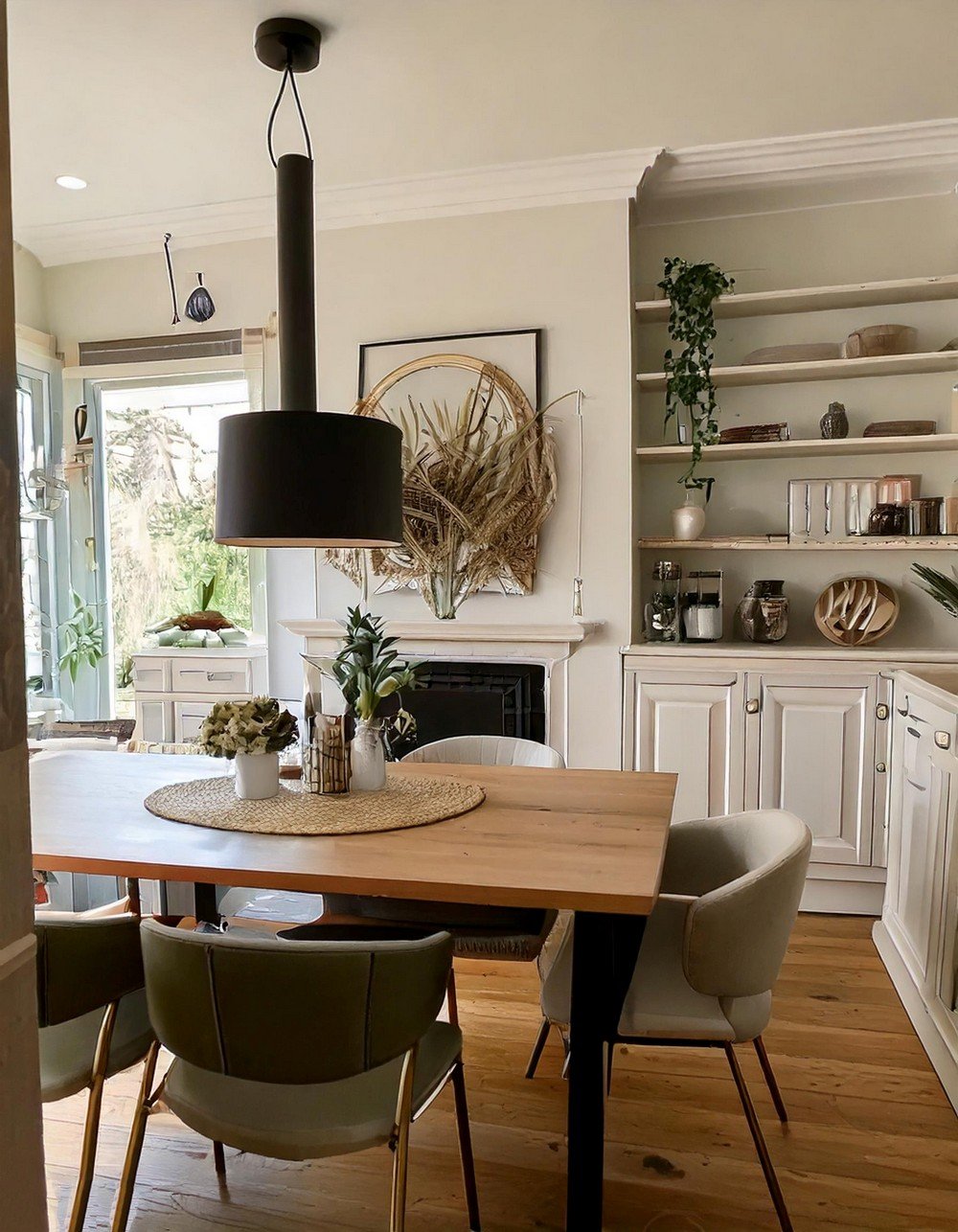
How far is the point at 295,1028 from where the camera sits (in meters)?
1.25

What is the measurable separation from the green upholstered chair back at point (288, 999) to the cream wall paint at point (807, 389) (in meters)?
2.54

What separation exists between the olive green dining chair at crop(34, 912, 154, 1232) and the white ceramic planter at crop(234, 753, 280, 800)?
59 centimetres

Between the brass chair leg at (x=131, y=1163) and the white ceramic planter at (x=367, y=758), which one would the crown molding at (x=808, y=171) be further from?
the brass chair leg at (x=131, y=1163)

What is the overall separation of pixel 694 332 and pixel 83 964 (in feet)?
10.2

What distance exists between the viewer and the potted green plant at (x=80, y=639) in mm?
4332

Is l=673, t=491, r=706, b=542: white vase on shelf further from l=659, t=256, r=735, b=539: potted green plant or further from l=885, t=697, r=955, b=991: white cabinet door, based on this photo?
l=885, t=697, r=955, b=991: white cabinet door

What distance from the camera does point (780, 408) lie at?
12.4 feet

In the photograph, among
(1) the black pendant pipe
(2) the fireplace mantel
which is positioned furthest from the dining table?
(2) the fireplace mantel

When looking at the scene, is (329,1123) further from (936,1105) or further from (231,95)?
(231,95)

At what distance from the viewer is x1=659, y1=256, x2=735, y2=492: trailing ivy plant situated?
351cm

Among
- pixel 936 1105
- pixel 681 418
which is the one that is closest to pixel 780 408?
pixel 681 418

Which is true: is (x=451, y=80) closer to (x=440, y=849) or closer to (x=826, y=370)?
(x=826, y=370)

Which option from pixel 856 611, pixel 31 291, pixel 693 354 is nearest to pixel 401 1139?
pixel 856 611

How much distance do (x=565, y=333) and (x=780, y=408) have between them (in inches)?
38.5
